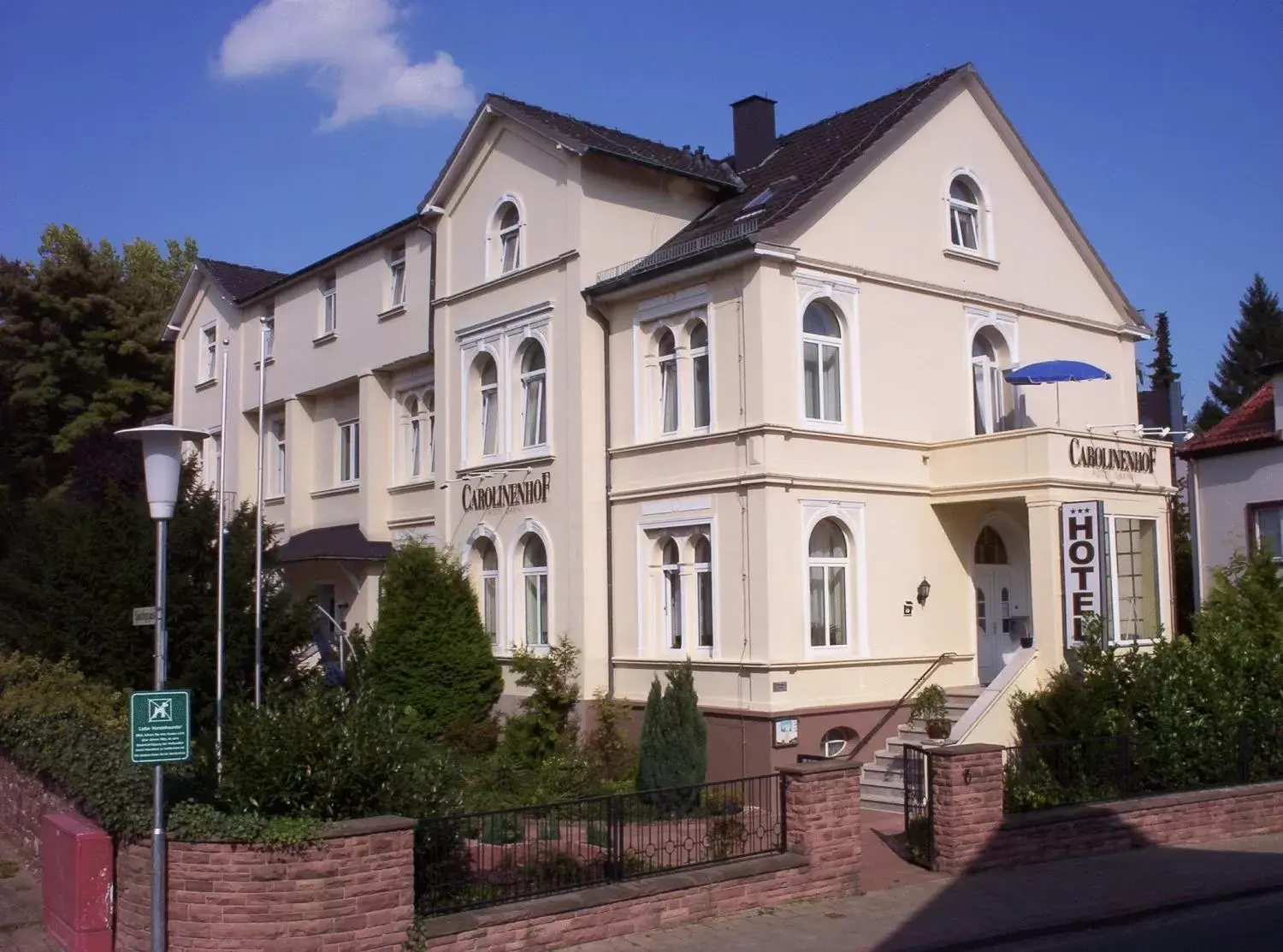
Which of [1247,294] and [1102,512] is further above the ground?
[1247,294]

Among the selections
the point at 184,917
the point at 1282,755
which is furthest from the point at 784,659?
the point at 184,917

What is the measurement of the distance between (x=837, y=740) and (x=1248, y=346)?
2744 inches

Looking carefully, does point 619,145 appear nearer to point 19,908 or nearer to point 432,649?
point 432,649

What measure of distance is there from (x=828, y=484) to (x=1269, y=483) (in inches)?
437

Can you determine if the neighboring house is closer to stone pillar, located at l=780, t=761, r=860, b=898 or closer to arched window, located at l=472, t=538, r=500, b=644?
arched window, located at l=472, t=538, r=500, b=644

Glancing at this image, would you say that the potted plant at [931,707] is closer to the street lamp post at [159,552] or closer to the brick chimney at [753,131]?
the brick chimney at [753,131]

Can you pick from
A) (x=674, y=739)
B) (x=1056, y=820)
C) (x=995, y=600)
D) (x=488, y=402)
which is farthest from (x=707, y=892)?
(x=488, y=402)

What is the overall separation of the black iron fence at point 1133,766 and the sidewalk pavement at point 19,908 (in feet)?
32.6

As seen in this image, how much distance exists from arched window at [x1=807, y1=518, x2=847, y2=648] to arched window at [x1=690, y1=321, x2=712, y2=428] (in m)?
2.39

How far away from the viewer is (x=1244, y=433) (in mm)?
26094

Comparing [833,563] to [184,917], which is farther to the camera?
[833,563]

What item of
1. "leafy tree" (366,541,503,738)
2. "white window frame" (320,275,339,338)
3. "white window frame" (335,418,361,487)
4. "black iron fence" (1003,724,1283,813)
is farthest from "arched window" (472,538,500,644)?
"black iron fence" (1003,724,1283,813)

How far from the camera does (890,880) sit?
13578mm

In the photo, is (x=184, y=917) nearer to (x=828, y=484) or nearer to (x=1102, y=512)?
(x=828, y=484)
